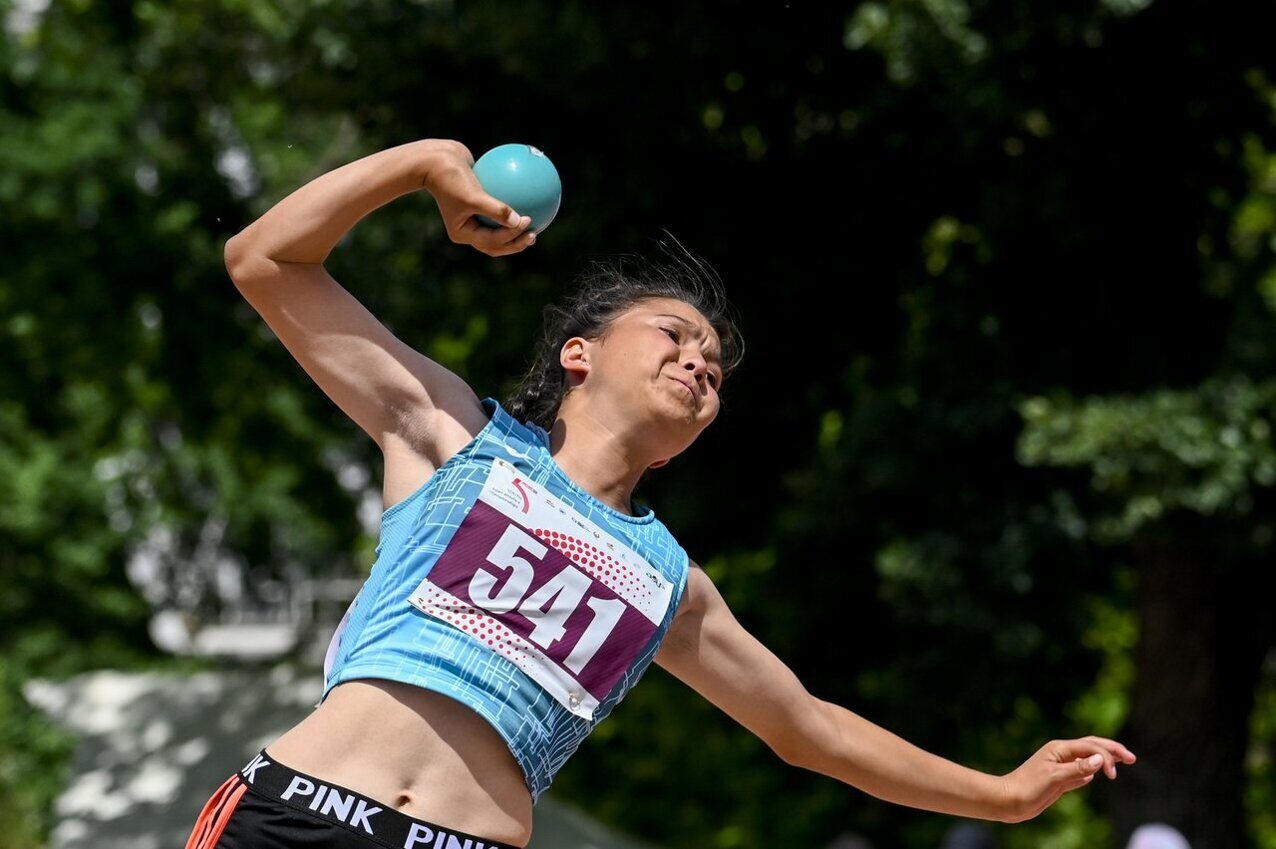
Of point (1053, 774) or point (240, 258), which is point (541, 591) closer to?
point (240, 258)

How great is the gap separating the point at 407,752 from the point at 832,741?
956mm

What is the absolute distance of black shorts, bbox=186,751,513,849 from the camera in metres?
2.58

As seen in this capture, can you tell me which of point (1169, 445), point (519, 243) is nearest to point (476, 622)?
point (519, 243)

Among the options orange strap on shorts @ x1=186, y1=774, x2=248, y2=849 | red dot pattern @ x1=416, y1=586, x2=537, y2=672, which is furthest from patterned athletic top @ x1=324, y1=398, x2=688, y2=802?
orange strap on shorts @ x1=186, y1=774, x2=248, y2=849

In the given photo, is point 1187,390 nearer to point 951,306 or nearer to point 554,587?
point 951,306

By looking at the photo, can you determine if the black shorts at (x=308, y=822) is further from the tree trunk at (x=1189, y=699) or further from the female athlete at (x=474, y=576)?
the tree trunk at (x=1189, y=699)

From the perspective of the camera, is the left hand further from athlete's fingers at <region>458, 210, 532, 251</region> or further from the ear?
athlete's fingers at <region>458, 210, 532, 251</region>

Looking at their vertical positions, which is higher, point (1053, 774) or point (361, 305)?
point (361, 305)

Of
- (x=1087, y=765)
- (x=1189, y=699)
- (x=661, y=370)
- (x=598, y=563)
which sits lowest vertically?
(x=1189, y=699)

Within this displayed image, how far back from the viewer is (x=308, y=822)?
2.59 m

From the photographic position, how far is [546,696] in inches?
108

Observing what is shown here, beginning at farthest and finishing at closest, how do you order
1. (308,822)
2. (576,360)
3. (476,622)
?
(576,360), (476,622), (308,822)

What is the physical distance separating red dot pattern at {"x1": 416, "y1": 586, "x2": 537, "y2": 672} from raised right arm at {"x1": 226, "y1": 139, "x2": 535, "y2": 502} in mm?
267

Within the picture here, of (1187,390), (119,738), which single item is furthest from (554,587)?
(119,738)
